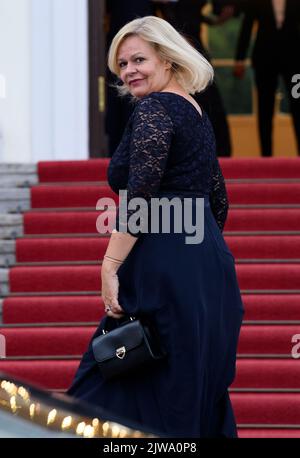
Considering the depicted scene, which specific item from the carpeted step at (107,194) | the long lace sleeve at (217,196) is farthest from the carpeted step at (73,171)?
the long lace sleeve at (217,196)

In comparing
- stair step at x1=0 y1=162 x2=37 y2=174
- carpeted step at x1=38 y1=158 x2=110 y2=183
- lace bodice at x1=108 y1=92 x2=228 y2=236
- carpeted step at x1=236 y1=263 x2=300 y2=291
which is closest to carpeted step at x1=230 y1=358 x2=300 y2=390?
carpeted step at x1=236 y1=263 x2=300 y2=291

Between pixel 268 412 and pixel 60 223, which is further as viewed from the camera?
pixel 60 223

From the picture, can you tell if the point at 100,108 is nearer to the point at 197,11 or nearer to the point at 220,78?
the point at 197,11

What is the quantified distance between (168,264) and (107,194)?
146 inches

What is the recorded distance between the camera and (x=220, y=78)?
11500 mm

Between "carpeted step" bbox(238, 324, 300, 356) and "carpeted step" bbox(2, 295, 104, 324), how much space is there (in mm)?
784

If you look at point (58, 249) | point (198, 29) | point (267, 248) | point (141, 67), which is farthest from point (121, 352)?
point (198, 29)

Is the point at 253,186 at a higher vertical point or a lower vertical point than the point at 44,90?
lower

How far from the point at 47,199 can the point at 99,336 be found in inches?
147

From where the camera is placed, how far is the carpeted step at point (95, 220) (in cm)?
662

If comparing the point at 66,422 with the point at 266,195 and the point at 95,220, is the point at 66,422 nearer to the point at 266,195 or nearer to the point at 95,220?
the point at 95,220

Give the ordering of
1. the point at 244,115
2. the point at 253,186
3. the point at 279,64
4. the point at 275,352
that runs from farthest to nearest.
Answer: the point at 244,115 < the point at 279,64 < the point at 253,186 < the point at 275,352

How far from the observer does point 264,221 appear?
21.8 ft

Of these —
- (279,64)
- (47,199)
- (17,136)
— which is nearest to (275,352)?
(47,199)
